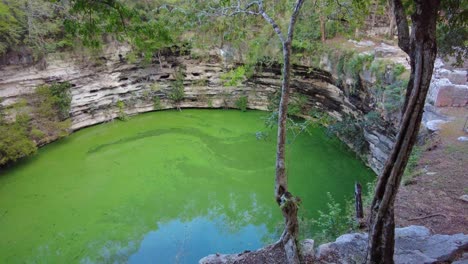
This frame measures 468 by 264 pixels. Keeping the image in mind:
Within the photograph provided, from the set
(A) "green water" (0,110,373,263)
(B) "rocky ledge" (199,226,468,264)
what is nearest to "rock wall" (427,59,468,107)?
(A) "green water" (0,110,373,263)

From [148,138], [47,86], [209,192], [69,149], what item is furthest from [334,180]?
[47,86]

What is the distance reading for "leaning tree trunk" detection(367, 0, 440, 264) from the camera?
6.72ft

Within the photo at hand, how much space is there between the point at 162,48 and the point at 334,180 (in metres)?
7.63

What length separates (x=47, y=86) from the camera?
1016 cm

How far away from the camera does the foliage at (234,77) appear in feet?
38.2

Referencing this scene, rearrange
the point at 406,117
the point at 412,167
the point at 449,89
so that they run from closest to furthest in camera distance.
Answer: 1. the point at 406,117
2. the point at 412,167
3. the point at 449,89

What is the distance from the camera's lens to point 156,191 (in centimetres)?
780

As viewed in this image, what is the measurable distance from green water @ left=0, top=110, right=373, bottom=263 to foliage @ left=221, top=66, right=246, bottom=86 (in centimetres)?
175

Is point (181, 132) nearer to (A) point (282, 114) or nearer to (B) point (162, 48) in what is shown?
(B) point (162, 48)

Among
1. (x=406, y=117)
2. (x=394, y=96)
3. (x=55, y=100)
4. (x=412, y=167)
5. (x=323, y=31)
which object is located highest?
(x=323, y=31)

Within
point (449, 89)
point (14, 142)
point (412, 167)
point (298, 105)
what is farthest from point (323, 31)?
point (14, 142)

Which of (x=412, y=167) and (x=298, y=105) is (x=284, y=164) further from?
(x=298, y=105)

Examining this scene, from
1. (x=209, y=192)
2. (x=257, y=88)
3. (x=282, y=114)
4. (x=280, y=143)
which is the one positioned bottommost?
(x=209, y=192)

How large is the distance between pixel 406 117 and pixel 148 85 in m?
11.1
